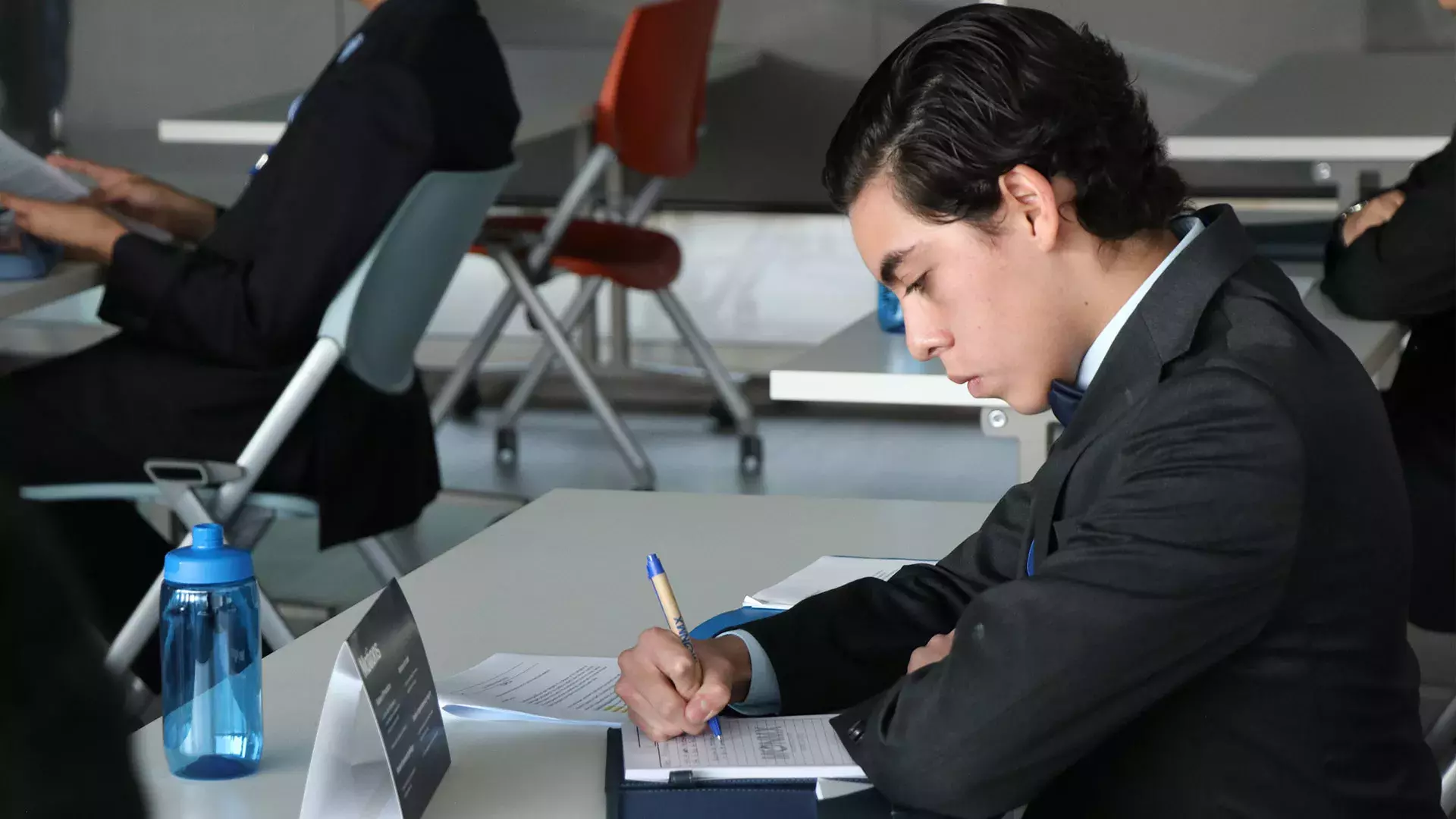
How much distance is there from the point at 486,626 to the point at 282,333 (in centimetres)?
120

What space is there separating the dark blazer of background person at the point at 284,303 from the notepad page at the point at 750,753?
4.84 ft

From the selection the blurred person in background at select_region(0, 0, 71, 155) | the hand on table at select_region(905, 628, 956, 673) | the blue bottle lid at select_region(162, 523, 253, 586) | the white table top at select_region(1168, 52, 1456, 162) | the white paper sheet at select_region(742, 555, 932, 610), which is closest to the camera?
the blue bottle lid at select_region(162, 523, 253, 586)

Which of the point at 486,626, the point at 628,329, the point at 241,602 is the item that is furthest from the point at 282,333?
the point at 628,329

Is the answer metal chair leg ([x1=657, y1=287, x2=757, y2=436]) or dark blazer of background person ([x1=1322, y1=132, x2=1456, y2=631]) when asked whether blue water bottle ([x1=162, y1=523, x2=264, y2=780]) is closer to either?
dark blazer of background person ([x1=1322, y1=132, x2=1456, y2=631])

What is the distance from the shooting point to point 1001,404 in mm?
2100

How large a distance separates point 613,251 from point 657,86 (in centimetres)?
43

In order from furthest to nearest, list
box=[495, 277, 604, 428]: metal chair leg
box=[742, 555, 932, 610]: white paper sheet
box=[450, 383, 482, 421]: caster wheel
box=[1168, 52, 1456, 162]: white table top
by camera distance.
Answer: box=[450, 383, 482, 421]: caster wheel, box=[495, 277, 604, 428]: metal chair leg, box=[1168, 52, 1456, 162]: white table top, box=[742, 555, 932, 610]: white paper sheet

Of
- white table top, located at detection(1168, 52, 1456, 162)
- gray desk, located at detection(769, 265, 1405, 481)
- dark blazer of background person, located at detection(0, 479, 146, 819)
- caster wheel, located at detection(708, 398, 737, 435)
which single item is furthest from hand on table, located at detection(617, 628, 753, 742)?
caster wheel, located at detection(708, 398, 737, 435)

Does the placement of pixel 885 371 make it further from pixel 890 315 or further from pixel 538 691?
pixel 538 691

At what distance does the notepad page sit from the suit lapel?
0.17 meters

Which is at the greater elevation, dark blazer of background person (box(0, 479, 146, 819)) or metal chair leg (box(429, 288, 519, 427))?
dark blazer of background person (box(0, 479, 146, 819))

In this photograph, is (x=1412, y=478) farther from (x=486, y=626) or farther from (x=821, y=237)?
(x=821, y=237)

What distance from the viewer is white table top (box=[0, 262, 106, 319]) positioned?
2.20 metres

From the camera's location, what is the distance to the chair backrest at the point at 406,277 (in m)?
2.38
